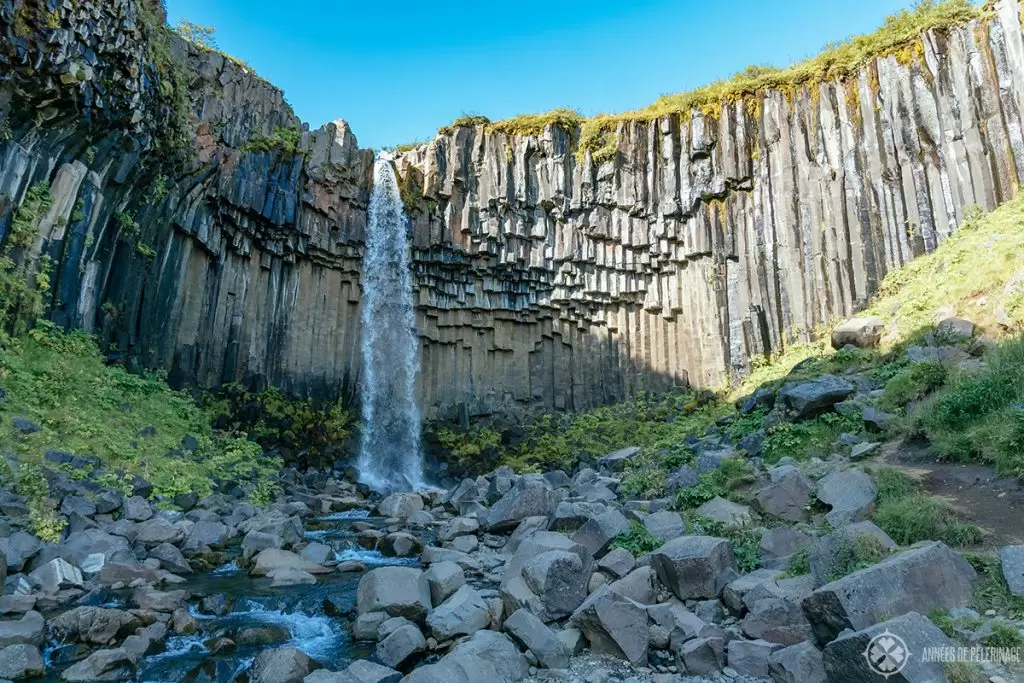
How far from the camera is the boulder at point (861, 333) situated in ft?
43.3

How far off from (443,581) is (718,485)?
4018 mm

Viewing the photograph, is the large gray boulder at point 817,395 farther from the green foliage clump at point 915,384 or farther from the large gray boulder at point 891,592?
the large gray boulder at point 891,592

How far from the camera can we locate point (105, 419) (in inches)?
527

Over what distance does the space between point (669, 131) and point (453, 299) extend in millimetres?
10039

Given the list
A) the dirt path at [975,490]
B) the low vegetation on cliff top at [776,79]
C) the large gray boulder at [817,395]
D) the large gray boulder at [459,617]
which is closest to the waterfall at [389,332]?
the low vegetation on cliff top at [776,79]

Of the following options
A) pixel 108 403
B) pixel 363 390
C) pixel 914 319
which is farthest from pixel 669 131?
pixel 108 403

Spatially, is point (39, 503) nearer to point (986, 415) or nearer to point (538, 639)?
point (538, 639)

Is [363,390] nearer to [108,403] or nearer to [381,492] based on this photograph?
[381,492]

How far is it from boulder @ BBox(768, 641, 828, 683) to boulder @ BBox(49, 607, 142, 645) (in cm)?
627

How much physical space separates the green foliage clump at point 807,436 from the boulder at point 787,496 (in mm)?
Answer: 1532

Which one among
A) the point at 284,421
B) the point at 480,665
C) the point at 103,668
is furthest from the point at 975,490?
the point at 284,421

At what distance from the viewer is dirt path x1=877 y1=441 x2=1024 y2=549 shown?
567 cm

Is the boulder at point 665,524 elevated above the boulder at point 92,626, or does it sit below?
above

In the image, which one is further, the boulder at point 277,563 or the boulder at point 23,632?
the boulder at point 277,563
